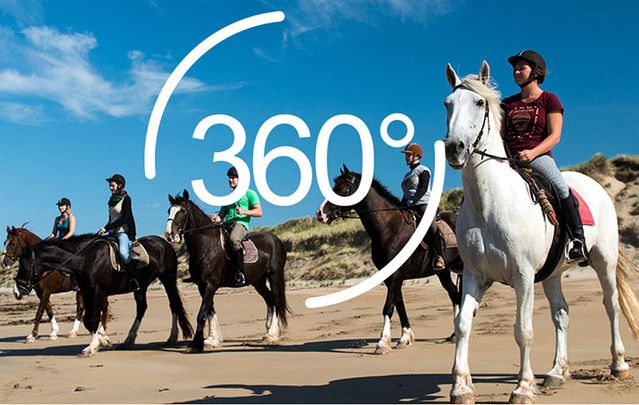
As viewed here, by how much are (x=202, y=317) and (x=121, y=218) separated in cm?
232

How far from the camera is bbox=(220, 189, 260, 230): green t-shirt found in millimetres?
11828

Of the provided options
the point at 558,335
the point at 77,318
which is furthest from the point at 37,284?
the point at 558,335

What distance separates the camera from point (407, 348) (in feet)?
33.9

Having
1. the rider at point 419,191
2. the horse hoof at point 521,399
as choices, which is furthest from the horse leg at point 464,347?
the rider at point 419,191

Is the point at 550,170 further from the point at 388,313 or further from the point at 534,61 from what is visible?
the point at 388,313

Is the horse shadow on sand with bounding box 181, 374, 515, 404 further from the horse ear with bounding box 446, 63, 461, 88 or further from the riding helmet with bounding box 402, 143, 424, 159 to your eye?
the riding helmet with bounding box 402, 143, 424, 159

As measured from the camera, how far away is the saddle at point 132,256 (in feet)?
39.0

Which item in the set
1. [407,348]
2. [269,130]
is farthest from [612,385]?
[269,130]

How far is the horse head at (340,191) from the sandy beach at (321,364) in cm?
208

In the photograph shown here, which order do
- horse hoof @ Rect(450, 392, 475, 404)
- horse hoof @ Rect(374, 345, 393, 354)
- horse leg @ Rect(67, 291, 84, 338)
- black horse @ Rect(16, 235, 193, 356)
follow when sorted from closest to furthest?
horse hoof @ Rect(450, 392, 475, 404) → horse hoof @ Rect(374, 345, 393, 354) → black horse @ Rect(16, 235, 193, 356) → horse leg @ Rect(67, 291, 84, 338)

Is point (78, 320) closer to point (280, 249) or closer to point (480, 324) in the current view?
point (280, 249)

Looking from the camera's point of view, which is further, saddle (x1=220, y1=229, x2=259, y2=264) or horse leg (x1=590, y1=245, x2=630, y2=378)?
saddle (x1=220, y1=229, x2=259, y2=264)

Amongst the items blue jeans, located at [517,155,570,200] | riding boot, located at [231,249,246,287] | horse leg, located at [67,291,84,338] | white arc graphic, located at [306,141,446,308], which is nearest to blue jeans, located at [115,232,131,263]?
riding boot, located at [231,249,246,287]

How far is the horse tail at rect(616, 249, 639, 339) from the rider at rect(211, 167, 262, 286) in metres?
6.17
